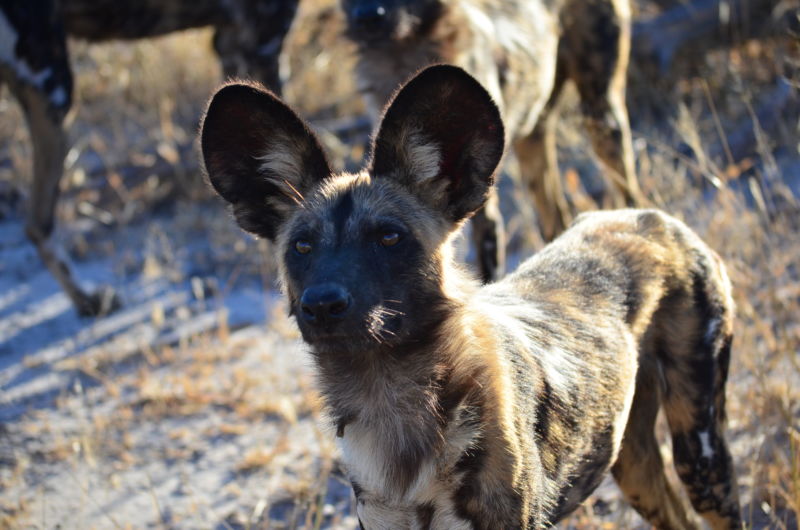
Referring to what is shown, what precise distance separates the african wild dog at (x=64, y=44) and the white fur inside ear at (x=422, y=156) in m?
3.50

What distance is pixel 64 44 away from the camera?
5277 millimetres

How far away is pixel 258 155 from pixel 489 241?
6.50 feet

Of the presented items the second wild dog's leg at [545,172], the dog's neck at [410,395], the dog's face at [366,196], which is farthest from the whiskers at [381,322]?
the second wild dog's leg at [545,172]

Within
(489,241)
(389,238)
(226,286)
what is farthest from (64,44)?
(389,238)

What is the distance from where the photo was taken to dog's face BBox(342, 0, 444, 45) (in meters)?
4.11

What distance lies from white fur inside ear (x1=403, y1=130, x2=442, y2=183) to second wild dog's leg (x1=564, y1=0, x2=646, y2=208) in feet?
8.61

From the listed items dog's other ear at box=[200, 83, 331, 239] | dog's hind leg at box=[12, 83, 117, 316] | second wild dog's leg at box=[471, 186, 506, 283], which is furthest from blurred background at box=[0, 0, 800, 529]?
dog's other ear at box=[200, 83, 331, 239]

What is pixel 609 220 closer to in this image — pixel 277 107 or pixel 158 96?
pixel 277 107

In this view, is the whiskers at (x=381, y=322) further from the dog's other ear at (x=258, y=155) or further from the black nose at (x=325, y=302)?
the dog's other ear at (x=258, y=155)

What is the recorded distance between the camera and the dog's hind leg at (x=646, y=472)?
117 inches

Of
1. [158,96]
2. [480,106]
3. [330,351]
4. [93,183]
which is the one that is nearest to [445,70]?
[480,106]

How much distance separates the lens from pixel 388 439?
7.65 ft

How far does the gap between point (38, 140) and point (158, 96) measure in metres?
2.34

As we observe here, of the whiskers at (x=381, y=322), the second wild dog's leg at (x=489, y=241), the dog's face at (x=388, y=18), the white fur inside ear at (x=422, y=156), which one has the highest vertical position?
the white fur inside ear at (x=422, y=156)
